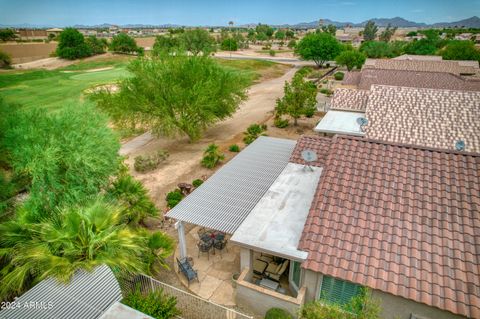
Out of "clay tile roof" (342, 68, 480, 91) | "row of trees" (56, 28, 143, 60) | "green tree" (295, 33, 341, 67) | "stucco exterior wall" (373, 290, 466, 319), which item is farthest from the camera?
"row of trees" (56, 28, 143, 60)

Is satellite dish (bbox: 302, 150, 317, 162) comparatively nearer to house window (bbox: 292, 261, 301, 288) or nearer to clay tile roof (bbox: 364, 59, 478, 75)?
house window (bbox: 292, 261, 301, 288)

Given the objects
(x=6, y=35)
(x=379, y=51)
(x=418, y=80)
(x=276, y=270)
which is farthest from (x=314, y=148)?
(x=6, y=35)

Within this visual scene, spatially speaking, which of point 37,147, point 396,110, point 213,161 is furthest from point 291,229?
point 396,110

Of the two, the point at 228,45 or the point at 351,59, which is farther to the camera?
the point at 228,45

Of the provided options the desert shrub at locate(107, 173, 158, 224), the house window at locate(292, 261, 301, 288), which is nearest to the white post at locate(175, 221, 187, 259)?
the desert shrub at locate(107, 173, 158, 224)

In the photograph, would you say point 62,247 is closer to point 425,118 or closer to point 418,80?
point 425,118

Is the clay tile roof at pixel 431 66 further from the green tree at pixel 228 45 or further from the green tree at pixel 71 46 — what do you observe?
the green tree at pixel 71 46
